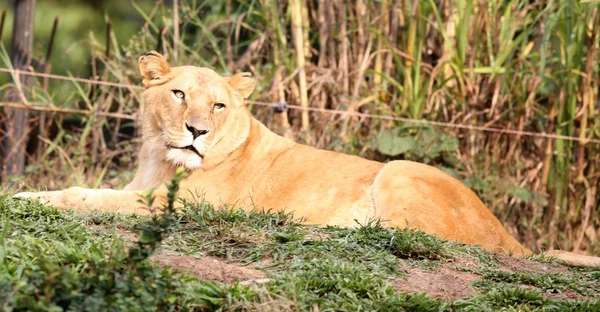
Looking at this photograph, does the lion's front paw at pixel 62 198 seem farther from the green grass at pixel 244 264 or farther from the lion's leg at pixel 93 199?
the green grass at pixel 244 264

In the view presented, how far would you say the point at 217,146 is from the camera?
5668 millimetres

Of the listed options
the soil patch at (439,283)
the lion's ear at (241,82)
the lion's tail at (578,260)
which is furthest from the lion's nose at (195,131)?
the lion's tail at (578,260)

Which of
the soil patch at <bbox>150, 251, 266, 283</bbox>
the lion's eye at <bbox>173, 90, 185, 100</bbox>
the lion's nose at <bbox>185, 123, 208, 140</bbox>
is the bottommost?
the soil patch at <bbox>150, 251, 266, 283</bbox>

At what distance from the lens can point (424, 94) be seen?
8.02 meters

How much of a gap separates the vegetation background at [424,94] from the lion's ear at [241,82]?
195cm

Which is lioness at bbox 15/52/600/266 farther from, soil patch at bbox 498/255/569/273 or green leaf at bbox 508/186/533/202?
green leaf at bbox 508/186/533/202

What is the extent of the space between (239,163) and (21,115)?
10.3 ft

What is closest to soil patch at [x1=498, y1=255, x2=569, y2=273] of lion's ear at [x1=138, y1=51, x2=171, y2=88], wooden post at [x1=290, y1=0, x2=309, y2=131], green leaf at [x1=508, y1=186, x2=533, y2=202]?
lion's ear at [x1=138, y1=51, x2=171, y2=88]

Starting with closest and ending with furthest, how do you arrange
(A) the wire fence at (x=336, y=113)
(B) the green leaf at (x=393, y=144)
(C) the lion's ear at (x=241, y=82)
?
(C) the lion's ear at (x=241, y=82) → (A) the wire fence at (x=336, y=113) → (B) the green leaf at (x=393, y=144)

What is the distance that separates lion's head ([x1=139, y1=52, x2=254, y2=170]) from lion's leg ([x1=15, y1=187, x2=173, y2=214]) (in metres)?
0.32

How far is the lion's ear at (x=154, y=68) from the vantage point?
5.67 metres

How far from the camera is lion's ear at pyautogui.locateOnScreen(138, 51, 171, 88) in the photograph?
567 cm

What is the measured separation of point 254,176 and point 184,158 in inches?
19.4

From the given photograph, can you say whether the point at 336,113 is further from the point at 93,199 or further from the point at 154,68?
the point at 93,199
